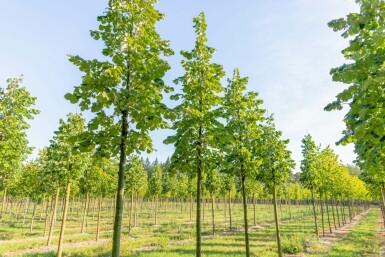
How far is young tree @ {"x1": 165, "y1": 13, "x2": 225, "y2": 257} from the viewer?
996 centimetres

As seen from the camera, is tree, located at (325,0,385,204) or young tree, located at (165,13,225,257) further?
young tree, located at (165,13,225,257)

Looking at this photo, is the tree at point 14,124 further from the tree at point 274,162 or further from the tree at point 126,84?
the tree at point 274,162

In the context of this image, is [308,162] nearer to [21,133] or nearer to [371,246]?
[371,246]

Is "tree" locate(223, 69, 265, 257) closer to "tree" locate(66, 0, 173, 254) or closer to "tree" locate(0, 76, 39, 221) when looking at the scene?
"tree" locate(66, 0, 173, 254)

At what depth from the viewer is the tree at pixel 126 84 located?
261 inches

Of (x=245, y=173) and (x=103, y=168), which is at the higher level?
(x=103, y=168)

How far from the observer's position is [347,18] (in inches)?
196

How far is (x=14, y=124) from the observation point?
14125 mm

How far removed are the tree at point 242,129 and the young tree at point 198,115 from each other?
89.0 inches

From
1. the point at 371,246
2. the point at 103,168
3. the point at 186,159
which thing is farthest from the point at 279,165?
the point at 103,168

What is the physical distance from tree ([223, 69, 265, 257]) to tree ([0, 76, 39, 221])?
36.9 ft

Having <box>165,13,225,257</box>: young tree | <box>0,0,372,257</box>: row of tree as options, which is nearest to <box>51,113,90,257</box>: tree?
<box>0,0,372,257</box>: row of tree

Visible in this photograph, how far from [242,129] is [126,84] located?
25.9 feet

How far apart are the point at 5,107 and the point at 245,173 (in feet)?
43.3
